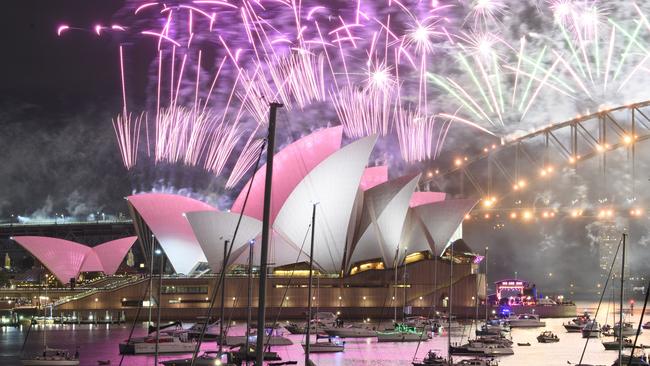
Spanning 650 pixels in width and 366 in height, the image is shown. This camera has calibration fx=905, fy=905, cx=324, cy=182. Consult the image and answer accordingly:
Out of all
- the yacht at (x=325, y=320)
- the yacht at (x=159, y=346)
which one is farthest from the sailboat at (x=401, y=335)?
the yacht at (x=159, y=346)

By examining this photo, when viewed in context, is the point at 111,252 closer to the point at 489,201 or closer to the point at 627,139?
the point at 489,201

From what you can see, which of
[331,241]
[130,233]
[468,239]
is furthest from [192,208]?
[130,233]

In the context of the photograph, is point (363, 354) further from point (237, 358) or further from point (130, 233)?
point (130, 233)

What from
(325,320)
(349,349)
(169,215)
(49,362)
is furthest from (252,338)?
(169,215)

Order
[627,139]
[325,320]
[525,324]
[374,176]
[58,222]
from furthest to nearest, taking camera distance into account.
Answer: [58,222] → [627,139] → [374,176] → [525,324] → [325,320]

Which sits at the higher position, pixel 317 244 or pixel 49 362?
pixel 317 244

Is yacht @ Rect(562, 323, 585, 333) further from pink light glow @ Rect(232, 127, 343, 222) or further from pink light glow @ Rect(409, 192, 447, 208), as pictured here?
pink light glow @ Rect(232, 127, 343, 222)
